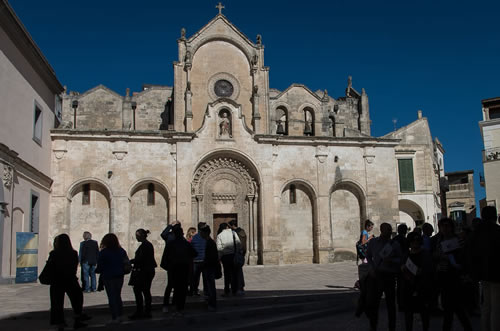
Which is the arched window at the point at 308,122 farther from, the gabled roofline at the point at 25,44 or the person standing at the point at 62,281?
the person standing at the point at 62,281

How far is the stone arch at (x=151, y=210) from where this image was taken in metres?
23.9

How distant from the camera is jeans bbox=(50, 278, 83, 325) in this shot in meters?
8.35

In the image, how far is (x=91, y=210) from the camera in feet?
77.1

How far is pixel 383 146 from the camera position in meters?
26.7

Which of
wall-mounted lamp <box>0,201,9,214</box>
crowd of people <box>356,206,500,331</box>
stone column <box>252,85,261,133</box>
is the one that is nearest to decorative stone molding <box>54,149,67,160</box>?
wall-mounted lamp <box>0,201,9,214</box>

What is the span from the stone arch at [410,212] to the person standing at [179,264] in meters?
27.1

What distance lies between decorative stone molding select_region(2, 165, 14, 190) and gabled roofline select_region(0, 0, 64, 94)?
449 centimetres

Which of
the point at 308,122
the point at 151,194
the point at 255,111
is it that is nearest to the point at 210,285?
the point at 151,194

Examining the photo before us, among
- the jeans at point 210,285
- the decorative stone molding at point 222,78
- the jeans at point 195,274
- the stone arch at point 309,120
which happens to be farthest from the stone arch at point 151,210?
the jeans at point 210,285

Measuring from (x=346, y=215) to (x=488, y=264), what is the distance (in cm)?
2028

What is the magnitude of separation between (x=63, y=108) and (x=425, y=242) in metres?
24.5

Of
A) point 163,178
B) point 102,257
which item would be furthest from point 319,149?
point 102,257

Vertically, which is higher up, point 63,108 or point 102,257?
point 63,108

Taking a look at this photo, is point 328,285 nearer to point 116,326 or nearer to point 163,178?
point 116,326
